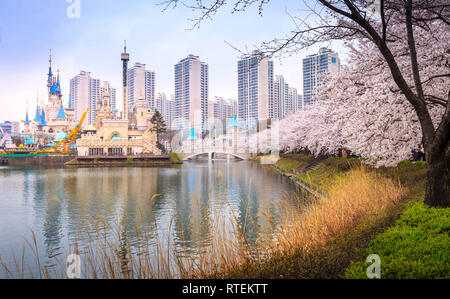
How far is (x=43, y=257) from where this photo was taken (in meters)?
10.9

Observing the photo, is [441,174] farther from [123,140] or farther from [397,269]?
[123,140]

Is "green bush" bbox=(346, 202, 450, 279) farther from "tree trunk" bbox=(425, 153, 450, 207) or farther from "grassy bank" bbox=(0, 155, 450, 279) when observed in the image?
"tree trunk" bbox=(425, 153, 450, 207)

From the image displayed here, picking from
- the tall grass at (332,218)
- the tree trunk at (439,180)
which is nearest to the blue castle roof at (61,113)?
the tall grass at (332,218)

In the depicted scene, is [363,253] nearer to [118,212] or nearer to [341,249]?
[341,249]

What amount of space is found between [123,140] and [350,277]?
76.9 meters

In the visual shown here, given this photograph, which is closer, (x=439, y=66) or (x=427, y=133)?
(x=427, y=133)

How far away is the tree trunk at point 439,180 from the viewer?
7789mm

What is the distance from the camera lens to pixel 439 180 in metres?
7.81

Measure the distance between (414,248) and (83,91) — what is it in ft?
590

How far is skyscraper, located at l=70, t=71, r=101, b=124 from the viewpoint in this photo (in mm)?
162625

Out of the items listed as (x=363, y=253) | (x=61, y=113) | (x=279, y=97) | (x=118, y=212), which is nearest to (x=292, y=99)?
(x=279, y=97)

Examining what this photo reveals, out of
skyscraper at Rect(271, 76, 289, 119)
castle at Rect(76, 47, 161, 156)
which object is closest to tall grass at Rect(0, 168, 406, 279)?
castle at Rect(76, 47, 161, 156)
